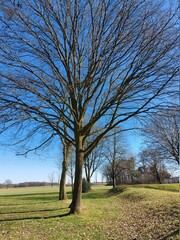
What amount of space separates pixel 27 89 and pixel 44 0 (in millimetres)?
3494

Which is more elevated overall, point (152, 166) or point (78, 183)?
point (152, 166)

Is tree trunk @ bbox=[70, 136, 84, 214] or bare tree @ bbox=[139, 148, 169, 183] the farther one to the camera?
bare tree @ bbox=[139, 148, 169, 183]

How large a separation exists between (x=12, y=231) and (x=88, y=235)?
2428mm

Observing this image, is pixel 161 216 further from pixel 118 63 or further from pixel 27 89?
pixel 27 89

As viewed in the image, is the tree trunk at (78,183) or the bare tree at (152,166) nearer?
the tree trunk at (78,183)

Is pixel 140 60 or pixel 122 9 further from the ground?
pixel 122 9

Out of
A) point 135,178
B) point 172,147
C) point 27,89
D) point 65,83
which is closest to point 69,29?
point 65,83

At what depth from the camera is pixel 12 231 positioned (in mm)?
7258

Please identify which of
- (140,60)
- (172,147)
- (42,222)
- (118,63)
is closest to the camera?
(42,222)

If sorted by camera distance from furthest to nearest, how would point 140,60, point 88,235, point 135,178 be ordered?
point 135,178 → point 140,60 → point 88,235

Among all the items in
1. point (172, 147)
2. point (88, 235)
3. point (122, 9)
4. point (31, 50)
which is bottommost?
point (88, 235)

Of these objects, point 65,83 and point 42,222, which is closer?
point 42,222

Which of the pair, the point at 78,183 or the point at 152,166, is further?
the point at 152,166

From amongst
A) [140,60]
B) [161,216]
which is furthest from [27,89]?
[161,216]
